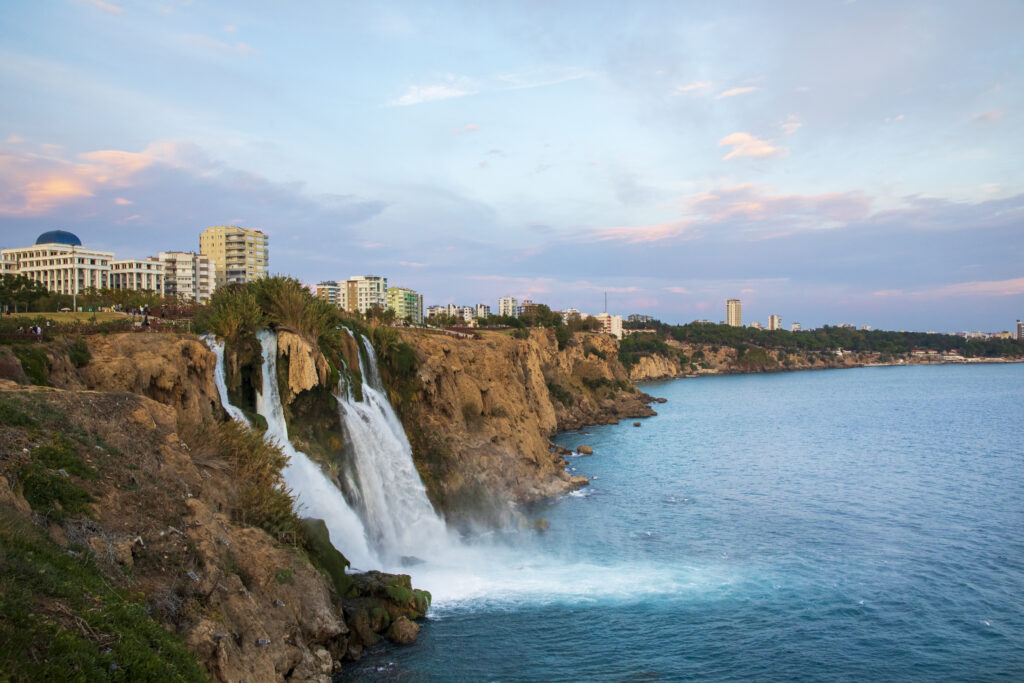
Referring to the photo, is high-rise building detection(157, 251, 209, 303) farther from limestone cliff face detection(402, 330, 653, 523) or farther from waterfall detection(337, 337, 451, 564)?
waterfall detection(337, 337, 451, 564)

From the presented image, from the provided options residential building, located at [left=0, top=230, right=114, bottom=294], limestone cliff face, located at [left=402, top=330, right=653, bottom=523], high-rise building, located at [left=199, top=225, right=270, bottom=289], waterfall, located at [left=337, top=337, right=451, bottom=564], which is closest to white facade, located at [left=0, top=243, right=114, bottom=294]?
residential building, located at [left=0, top=230, right=114, bottom=294]

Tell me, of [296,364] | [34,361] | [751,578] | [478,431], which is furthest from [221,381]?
[751,578]

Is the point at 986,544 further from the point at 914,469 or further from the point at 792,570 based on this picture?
the point at 914,469

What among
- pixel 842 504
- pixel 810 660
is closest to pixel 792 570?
pixel 810 660

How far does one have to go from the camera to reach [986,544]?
28.2 m

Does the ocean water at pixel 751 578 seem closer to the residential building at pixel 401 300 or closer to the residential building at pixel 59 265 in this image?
the residential building at pixel 59 265

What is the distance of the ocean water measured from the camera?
18.4m

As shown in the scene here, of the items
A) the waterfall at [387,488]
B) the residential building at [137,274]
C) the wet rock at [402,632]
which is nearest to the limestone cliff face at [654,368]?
the residential building at [137,274]

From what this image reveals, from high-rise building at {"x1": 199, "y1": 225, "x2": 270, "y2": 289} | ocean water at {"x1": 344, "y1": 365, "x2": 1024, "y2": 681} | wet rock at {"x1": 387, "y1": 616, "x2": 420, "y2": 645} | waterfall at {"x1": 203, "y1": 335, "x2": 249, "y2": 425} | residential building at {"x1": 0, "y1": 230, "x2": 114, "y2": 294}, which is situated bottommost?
ocean water at {"x1": 344, "y1": 365, "x2": 1024, "y2": 681}

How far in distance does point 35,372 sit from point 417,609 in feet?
42.7

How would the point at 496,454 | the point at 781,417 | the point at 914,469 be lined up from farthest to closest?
the point at 781,417
the point at 914,469
the point at 496,454

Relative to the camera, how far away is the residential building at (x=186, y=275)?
101 metres

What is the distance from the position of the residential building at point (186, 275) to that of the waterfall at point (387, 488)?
82.2 meters

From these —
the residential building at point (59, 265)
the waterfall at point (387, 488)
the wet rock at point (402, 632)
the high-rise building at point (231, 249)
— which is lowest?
the wet rock at point (402, 632)
